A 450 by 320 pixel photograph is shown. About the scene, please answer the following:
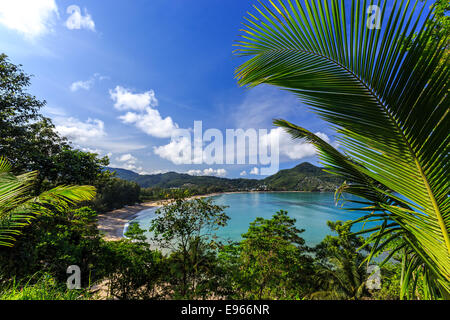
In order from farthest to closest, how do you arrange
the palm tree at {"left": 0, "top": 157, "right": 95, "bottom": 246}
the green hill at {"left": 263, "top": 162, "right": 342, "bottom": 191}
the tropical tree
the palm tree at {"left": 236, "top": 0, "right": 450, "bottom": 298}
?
the green hill at {"left": 263, "top": 162, "right": 342, "bottom": 191} → the tropical tree → the palm tree at {"left": 0, "top": 157, "right": 95, "bottom": 246} → the palm tree at {"left": 236, "top": 0, "right": 450, "bottom": 298}

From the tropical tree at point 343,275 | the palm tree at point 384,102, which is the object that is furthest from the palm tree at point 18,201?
the tropical tree at point 343,275

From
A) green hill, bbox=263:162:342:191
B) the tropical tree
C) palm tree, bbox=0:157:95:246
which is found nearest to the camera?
palm tree, bbox=0:157:95:246

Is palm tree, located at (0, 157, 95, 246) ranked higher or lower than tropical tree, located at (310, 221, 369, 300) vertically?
higher

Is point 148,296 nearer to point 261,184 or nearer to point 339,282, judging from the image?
point 339,282

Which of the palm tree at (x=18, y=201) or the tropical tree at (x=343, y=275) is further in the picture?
the tropical tree at (x=343, y=275)

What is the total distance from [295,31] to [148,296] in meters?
6.53

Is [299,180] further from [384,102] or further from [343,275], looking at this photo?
[384,102]

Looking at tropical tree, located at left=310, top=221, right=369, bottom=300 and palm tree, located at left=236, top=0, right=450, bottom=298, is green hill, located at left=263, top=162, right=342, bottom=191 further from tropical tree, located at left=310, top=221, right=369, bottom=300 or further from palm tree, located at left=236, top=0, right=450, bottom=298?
palm tree, located at left=236, top=0, right=450, bottom=298

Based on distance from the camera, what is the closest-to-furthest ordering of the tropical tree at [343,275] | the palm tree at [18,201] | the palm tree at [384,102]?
the palm tree at [384,102]
the palm tree at [18,201]
the tropical tree at [343,275]

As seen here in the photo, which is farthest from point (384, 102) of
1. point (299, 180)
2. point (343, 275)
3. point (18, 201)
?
point (299, 180)

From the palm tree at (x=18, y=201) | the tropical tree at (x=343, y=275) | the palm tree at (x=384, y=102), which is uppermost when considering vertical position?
the palm tree at (x=384, y=102)

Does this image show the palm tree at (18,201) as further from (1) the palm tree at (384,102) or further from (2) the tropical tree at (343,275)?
(2) the tropical tree at (343,275)

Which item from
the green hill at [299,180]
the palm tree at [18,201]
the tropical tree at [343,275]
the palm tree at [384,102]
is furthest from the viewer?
the green hill at [299,180]

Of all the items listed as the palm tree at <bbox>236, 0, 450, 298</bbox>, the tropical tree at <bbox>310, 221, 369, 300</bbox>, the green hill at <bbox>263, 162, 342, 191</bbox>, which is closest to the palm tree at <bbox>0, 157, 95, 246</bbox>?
the palm tree at <bbox>236, 0, 450, 298</bbox>
